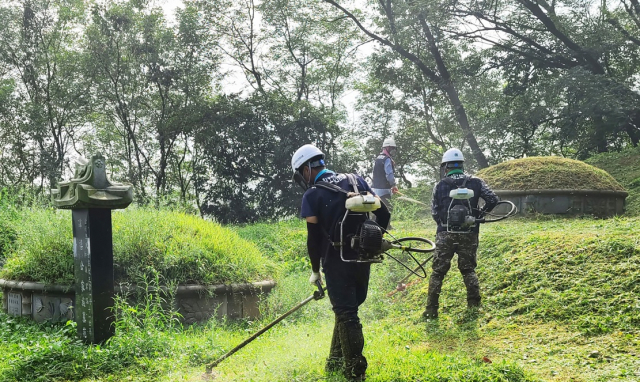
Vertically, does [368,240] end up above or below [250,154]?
below

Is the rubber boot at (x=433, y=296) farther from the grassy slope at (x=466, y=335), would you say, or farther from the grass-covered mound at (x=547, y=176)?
the grass-covered mound at (x=547, y=176)

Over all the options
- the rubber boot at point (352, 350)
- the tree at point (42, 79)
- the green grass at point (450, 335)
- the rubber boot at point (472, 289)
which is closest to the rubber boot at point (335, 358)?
the green grass at point (450, 335)

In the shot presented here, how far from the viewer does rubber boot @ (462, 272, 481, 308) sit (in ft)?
22.1

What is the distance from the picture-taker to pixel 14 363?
518cm

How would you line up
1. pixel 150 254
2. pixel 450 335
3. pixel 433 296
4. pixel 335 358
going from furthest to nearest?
pixel 150 254 < pixel 433 296 < pixel 450 335 < pixel 335 358

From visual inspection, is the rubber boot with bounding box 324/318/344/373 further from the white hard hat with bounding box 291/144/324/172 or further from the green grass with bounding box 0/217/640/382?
the white hard hat with bounding box 291/144/324/172

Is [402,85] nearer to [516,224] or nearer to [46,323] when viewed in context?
→ [516,224]

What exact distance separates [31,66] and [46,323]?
17.3 meters

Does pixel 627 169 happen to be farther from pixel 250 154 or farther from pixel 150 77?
pixel 150 77

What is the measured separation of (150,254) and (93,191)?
63.6 inches

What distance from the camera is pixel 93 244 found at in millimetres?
6039

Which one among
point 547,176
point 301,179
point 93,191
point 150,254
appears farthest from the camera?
point 547,176

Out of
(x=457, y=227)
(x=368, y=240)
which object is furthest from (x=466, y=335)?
(x=368, y=240)

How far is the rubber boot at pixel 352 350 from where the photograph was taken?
4.46 metres
